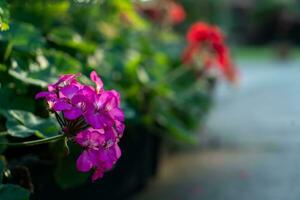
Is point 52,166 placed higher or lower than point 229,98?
lower

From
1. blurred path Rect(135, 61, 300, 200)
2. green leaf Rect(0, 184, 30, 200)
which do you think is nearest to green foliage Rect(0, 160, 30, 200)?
green leaf Rect(0, 184, 30, 200)

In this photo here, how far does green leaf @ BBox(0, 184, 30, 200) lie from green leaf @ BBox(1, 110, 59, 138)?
20 cm

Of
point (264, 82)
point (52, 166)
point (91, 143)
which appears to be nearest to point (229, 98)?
point (264, 82)

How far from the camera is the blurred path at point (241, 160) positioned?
91.4 inches

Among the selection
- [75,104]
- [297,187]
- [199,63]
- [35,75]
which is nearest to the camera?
[75,104]

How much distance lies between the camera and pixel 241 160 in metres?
2.84

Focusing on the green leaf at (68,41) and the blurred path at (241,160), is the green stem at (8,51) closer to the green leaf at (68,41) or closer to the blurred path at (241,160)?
the green leaf at (68,41)

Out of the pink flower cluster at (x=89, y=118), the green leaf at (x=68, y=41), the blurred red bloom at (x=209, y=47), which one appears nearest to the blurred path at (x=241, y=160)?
the blurred red bloom at (x=209, y=47)

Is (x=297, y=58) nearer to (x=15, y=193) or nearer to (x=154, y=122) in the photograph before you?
(x=154, y=122)

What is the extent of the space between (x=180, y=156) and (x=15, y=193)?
70.3 inches

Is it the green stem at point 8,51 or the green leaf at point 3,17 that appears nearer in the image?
the green leaf at point 3,17

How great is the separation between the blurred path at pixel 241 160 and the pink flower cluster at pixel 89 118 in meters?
1.08

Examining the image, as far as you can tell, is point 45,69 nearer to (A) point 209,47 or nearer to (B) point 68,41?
(B) point 68,41

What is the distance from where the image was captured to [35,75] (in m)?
1.75
